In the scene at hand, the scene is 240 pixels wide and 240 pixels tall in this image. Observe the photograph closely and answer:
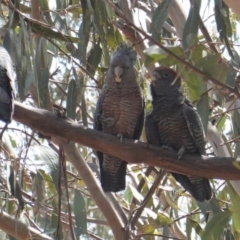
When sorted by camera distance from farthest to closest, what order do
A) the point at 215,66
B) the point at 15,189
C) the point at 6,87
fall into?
the point at 15,189 < the point at 6,87 < the point at 215,66

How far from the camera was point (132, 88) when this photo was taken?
284cm

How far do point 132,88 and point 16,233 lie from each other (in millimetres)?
782

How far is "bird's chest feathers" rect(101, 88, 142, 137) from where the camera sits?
2814mm

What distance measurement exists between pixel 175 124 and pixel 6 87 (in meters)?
0.90

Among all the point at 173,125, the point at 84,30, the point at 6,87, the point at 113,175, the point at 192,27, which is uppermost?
the point at 84,30

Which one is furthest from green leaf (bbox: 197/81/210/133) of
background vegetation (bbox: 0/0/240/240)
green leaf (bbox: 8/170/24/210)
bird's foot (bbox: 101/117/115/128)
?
green leaf (bbox: 8/170/24/210)

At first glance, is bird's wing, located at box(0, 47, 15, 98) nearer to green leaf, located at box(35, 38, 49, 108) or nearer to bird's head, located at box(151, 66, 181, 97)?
green leaf, located at box(35, 38, 49, 108)

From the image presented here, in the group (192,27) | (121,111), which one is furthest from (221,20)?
(121,111)

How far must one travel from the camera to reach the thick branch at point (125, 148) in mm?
2107

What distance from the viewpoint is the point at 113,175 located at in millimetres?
2748

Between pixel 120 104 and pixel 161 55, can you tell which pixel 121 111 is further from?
pixel 161 55

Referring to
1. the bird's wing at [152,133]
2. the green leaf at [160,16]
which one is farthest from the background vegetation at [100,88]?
the bird's wing at [152,133]

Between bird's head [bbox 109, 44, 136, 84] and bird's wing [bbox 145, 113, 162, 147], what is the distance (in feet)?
0.71

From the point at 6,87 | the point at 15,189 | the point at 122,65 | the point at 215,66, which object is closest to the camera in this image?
the point at 215,66
